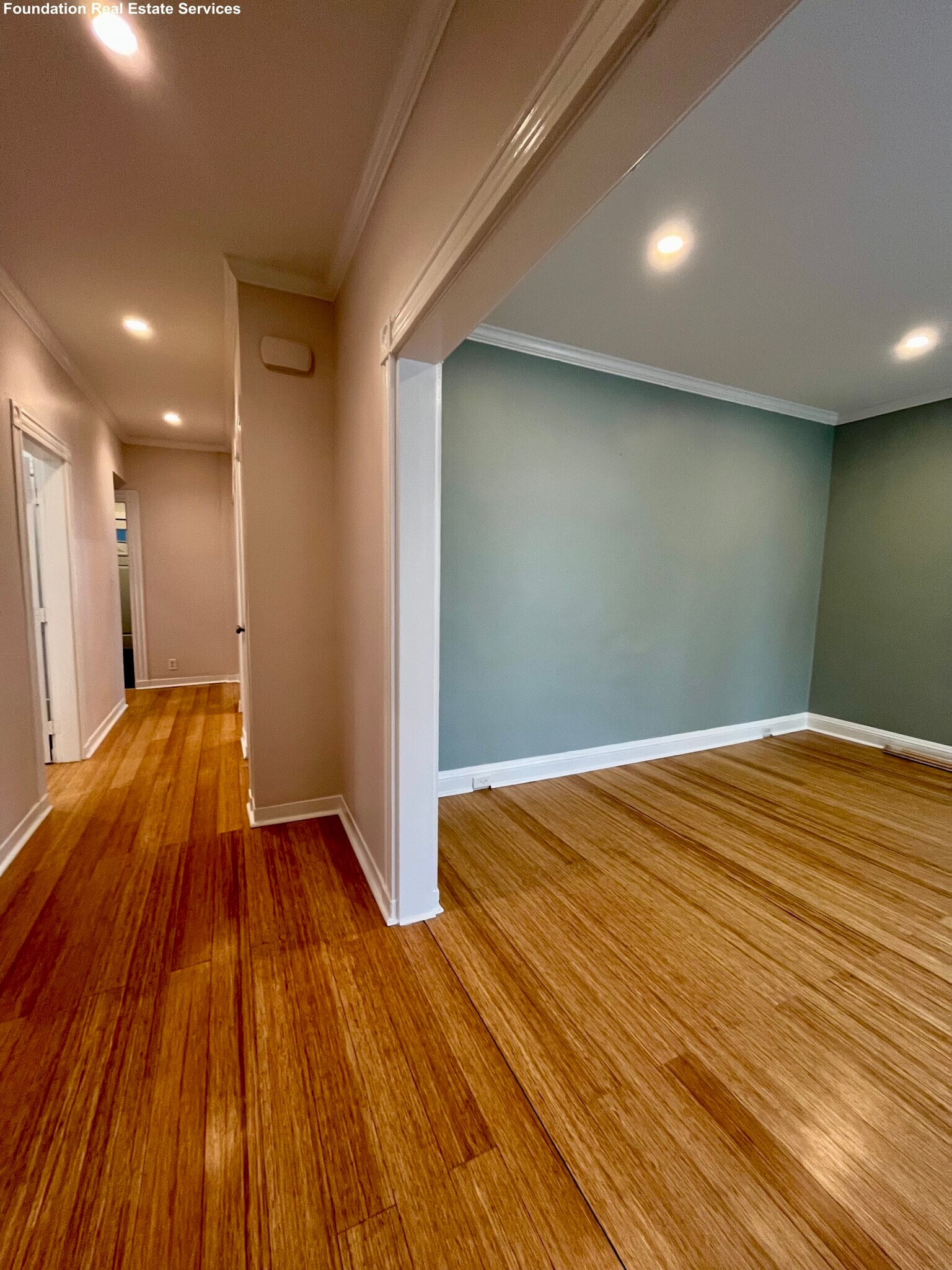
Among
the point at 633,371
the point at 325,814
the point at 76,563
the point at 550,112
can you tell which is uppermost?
the point at 633,371

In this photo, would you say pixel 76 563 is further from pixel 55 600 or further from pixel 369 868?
pixel 369 868

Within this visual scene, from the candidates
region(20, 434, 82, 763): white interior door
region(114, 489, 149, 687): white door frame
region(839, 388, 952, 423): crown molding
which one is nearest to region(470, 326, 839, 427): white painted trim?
region(839, 388, 952, 423): crown molding

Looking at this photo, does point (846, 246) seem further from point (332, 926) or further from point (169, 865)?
point (169, 865)

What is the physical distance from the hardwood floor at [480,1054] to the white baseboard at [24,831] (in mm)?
44

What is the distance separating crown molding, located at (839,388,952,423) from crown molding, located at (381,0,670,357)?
4200mm

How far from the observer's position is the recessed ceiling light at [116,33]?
1224mm

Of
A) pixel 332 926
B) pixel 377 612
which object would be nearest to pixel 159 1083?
pixel 332 926

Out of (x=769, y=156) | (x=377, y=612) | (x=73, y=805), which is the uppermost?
(x=769, y=156)

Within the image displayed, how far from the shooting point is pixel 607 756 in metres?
3.43

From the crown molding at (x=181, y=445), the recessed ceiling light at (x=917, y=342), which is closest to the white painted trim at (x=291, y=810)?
the recessed ceiling light at (x=917, y=342)

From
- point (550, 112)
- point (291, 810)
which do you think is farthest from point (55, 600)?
point (550, 112)

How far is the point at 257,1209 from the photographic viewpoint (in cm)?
100

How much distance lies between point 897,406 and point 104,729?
22.1 feet

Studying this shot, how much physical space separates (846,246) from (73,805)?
15.2ft
